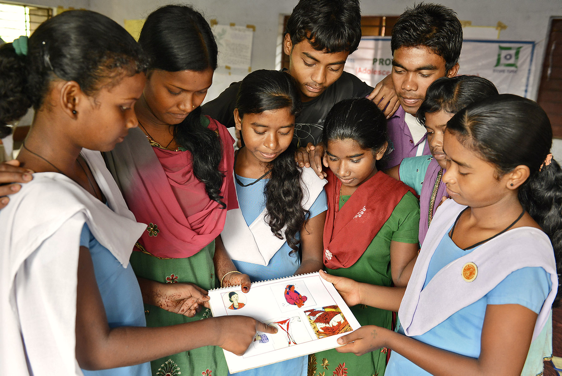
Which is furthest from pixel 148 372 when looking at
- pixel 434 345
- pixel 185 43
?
pixel 185 43

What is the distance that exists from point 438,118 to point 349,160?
1.25 ft

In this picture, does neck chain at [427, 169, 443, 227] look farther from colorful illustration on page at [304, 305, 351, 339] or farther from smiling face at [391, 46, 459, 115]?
colorful illustration on page at [304, 305, 351, 339]

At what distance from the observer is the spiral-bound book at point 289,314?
44.6 inches

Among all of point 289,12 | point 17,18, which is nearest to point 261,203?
point 289,12

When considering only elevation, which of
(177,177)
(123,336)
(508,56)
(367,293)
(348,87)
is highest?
(508,56)

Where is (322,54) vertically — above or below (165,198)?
above

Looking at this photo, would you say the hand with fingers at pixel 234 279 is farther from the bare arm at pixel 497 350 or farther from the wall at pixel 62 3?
the wall at pixel 62 3

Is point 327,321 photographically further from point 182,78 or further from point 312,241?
point 182,78

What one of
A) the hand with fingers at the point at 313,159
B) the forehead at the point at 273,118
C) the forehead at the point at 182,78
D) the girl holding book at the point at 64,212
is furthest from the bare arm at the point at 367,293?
the forehead at the point at 182,78

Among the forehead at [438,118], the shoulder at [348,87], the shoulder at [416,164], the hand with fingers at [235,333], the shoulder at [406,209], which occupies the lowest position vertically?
the hand with fingers at [235,333]

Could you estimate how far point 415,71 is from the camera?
1.71 metres

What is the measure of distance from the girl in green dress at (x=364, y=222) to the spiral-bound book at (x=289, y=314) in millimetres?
245

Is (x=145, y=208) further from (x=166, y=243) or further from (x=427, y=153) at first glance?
(x=427, y=153)

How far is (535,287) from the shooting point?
3.05 ft
